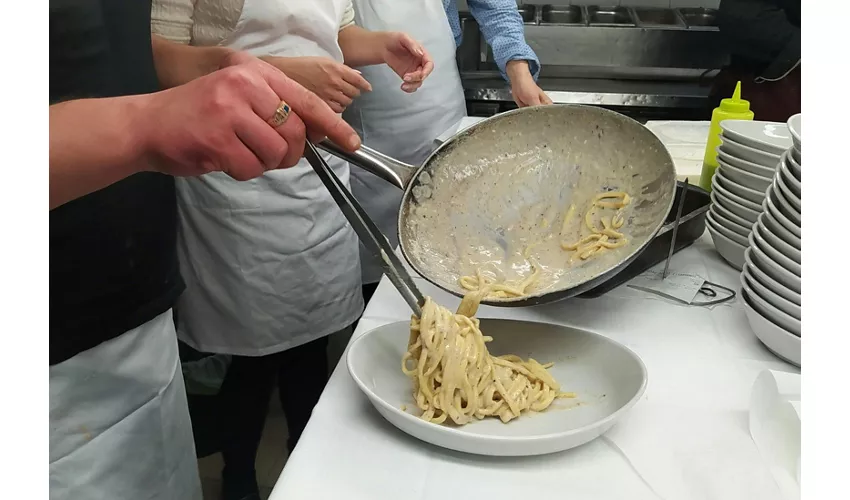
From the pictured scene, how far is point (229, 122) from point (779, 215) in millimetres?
527

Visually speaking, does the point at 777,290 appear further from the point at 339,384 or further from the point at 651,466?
the point at 339,384

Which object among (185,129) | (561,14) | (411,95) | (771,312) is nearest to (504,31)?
(411,95)

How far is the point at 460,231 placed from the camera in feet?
2.63

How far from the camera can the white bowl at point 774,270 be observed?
2.11 ft

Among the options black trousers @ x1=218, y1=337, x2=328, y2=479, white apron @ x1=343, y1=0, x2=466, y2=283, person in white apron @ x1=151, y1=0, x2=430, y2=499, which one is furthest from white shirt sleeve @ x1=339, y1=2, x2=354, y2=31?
black trousers @ x1=218, y1=337, x2=328, y2=479

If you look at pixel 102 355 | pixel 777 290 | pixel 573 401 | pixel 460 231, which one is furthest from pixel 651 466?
pixel 102 355

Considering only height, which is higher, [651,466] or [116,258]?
[116,258]

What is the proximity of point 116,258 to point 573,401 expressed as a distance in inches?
19.7

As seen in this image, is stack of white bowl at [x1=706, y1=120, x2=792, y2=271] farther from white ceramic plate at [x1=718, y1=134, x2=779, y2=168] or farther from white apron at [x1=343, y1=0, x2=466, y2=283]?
white apron at [x1=343, y1=0, x2=466, y2=283]

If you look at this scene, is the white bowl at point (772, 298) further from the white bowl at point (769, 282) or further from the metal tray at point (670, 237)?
the metal tray at point (670, 237)

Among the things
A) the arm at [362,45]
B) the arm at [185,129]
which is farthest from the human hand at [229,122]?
the arm at [362,45]

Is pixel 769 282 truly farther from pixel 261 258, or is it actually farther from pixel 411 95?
pixel 411 95

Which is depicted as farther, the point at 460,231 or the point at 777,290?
the point at 460,231

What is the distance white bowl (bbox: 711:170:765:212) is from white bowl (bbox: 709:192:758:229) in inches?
0.6
